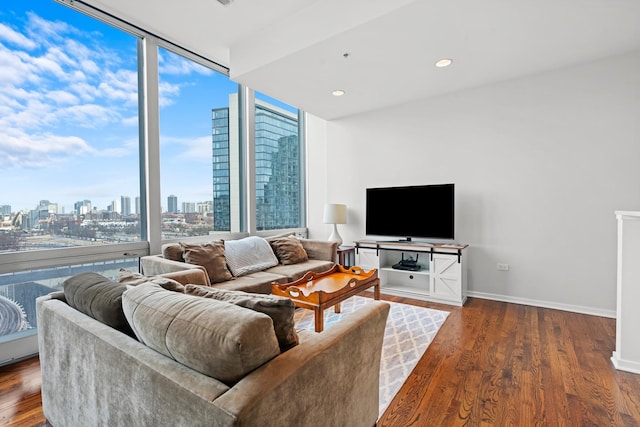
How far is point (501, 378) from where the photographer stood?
2.10 m

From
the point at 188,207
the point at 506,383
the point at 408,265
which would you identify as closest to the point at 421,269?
the point at 408,265

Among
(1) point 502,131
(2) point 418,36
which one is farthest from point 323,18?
(1) point 502,131

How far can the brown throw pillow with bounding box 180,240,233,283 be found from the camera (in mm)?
3055

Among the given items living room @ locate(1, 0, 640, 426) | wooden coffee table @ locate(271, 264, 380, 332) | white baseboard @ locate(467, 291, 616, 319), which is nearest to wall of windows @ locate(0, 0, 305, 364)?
living room @ locate(1, 0, 640, 426)

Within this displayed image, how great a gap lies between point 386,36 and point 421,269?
2.76 meters

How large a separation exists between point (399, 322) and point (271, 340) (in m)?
2.42

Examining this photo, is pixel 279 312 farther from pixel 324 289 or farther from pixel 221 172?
pixel 221 172

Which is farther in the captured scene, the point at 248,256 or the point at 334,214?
the point at 334,214

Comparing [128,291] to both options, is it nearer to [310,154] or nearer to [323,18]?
[323,18]

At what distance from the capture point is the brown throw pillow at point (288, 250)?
392 cm

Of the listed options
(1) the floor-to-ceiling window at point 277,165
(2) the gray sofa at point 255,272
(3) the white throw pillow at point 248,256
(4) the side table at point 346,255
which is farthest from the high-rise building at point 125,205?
(4) the side table at point 346,255

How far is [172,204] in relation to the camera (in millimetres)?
3574

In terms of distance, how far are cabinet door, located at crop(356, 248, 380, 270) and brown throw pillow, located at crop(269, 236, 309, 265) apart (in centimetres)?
74

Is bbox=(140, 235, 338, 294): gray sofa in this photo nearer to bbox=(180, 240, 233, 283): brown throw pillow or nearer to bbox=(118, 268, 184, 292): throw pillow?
bbox=(180, 240, 233, 283): brown throw pillow
